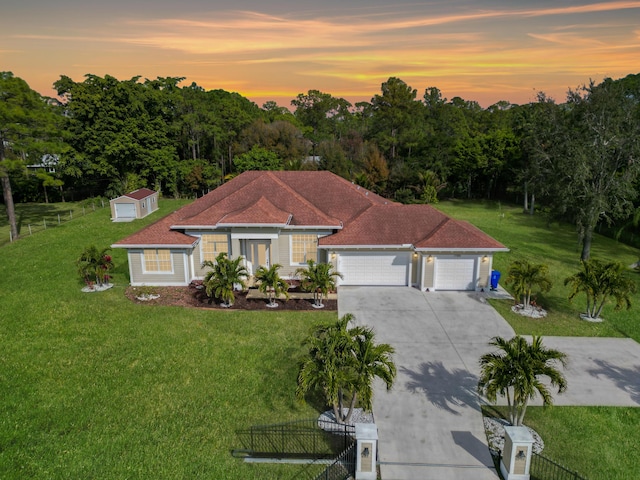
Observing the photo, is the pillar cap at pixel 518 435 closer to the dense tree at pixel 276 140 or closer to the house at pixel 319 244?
the house at pixel 319 244

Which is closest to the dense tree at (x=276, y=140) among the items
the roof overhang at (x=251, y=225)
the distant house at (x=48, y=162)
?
the distant house at (x=48, y=162)

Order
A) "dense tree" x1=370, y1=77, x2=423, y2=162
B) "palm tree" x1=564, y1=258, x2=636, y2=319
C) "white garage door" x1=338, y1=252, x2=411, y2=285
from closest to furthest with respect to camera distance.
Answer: "palm tree" x1=564, y1=258, x2=636, y2=319 → "white garage door" x1=338, y1=252, x2=411, y2=285 → "dense tree" x1=370, y1=77, x2=423, y2=162

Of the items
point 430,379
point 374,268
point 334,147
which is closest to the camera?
point 430,379

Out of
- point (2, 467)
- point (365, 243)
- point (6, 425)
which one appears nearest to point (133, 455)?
point (2, 467)

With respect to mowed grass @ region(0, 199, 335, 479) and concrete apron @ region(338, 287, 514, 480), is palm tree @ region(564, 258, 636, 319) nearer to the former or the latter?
concrete apron @ region(338, 287, 514, 480)

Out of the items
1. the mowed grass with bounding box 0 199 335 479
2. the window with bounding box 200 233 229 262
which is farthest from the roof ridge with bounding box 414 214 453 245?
the window with bounding box 200 233 229 262

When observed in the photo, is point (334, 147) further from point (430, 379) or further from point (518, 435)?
point (518, 435)

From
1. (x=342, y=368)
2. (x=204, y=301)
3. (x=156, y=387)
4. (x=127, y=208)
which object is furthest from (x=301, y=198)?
(x=127, y=208)
